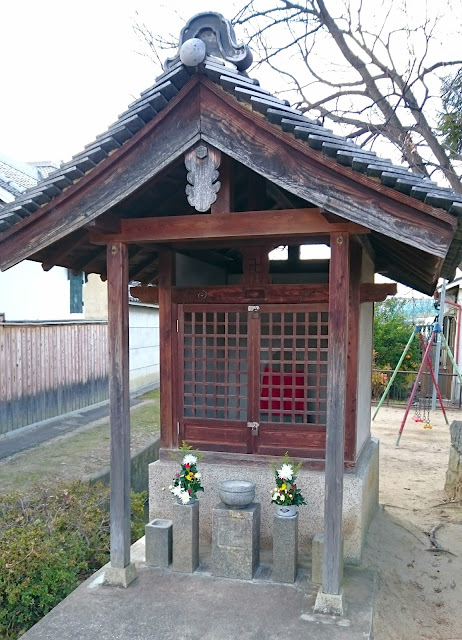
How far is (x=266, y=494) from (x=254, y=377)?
119cm

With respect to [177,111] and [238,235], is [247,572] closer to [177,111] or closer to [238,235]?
[238,235]

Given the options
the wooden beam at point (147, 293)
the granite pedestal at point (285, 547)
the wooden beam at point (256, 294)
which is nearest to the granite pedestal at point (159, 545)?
the granite pedestal at point (285, 547)

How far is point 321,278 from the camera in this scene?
5707 mm

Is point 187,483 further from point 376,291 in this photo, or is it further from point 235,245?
point 376,291

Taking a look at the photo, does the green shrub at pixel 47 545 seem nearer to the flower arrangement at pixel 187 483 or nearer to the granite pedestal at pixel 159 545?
the granite pedestal at pixel 159 545

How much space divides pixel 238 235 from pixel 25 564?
11.6ft

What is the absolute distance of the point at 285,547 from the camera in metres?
4.20

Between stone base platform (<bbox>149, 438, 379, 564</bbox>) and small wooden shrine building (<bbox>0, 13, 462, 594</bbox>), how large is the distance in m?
0.12

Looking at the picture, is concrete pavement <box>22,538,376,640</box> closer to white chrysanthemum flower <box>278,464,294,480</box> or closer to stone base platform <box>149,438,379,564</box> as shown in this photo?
stone base platform <box>149,438,379,564</box>

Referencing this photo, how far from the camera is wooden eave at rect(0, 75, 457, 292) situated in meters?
3.35

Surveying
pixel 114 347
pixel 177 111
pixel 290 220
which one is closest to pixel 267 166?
pixel 290 220

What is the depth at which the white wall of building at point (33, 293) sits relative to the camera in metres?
13.4

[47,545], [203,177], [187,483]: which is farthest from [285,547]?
[203,177]

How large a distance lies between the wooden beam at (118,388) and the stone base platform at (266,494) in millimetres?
963
